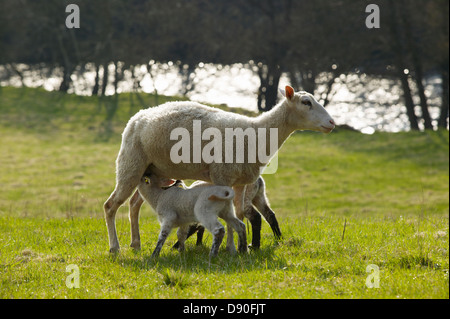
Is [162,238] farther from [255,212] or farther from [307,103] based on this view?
[307,103]

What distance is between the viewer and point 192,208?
21.7ft

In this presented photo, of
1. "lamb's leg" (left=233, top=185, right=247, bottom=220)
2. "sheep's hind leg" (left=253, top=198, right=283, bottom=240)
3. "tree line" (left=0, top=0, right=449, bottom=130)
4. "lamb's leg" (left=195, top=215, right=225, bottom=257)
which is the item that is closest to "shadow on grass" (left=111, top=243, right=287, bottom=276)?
"lamb's leg" (left=195, top=215, right=225, bottom=257)

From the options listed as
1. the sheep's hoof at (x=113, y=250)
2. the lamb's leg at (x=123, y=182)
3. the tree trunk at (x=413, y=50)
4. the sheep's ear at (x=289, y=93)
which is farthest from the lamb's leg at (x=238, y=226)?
the tree trunk at (x=413, y=50)

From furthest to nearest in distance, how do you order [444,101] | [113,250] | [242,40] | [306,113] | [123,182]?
[242,40], [444,101], [123,182], [113,250], [306,113]

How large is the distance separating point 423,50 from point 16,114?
1948 centimetres

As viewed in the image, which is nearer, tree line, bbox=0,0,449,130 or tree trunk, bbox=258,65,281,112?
tree line, bbox=0,0,449,130

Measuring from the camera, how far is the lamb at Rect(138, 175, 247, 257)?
6370 millimetres

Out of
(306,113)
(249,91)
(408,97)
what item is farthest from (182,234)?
(249,91)

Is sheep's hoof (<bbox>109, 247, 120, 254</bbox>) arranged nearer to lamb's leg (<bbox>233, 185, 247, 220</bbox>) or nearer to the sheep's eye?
lamb's leg (<bbox>233, 185, 247, 220</bbox>)

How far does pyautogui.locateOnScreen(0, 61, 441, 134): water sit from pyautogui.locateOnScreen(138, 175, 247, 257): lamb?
23.2 metres

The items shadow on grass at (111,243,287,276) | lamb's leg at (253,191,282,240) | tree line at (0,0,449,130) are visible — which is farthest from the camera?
tree line at (0,0,449,130)

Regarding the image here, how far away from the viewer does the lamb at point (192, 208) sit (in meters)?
6.37

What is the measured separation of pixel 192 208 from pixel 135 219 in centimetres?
126
